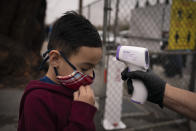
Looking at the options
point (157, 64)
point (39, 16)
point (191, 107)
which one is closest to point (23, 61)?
point (39, 16)

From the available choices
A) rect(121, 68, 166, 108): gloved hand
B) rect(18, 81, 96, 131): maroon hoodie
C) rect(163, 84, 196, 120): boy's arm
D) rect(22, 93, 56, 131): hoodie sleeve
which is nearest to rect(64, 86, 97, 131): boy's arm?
rect(18, 81, 96, 131): maroon hoodie

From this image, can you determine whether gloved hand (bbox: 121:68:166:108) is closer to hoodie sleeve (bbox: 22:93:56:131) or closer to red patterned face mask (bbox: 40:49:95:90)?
red patterned face mask (bbox: 40:49:95:90)

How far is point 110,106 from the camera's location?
2445mm

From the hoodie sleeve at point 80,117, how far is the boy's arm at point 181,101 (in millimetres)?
669

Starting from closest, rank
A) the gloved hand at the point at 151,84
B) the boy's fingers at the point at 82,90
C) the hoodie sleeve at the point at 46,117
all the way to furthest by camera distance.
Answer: the hoodie sleeve at the point at 46,117 → the boy's fingers at the point at 82,90 → the gloved hand at the point at 151,84

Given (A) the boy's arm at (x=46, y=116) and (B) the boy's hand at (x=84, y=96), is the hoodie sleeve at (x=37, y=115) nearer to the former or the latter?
(A) the boy's arm at (x=46, y=116)

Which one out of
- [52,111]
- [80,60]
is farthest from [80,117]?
[80,60]

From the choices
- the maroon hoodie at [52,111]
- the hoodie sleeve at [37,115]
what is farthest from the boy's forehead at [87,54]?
the hoodie sleeve at [37,115]

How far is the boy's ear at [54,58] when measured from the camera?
1021 millimetres

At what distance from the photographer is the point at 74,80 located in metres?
1.03

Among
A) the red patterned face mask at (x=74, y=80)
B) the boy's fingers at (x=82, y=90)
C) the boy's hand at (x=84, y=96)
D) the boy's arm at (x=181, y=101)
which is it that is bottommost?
the boy's arm at (x=181, y=101)

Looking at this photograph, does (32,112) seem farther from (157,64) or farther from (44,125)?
(157,64)

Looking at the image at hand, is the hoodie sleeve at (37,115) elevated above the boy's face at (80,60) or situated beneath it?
situated beneath

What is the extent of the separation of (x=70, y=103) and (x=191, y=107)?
3.02 feet
